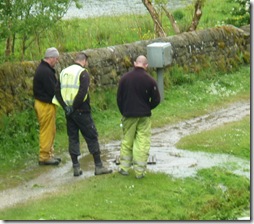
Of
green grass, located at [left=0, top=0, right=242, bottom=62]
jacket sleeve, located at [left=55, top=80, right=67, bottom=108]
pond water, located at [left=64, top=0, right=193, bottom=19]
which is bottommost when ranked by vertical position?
pond water, located at [left=64, top=0, right=193, bottom=19]

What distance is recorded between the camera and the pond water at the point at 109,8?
86.4ft

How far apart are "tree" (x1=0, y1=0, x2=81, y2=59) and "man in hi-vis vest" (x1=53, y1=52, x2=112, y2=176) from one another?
1967 mm

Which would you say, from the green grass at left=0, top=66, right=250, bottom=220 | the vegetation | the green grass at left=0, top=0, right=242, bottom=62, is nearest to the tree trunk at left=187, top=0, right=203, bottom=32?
the green grass at left=0, top=0, right=242, bottom=62

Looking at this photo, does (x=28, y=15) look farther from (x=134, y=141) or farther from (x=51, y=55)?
(x=134, y=141)

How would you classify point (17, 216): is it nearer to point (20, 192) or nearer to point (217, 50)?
point (20, 192)

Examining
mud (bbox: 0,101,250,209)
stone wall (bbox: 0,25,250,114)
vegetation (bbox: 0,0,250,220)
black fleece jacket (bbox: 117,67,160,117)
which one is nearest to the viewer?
vegetation (bbox: 0,0,250,220)

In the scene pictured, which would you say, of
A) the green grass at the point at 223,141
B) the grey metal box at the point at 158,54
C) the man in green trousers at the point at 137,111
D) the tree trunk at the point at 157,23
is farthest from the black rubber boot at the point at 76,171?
the tree trunk at the point at 157,23

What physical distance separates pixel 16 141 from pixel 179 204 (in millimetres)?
3605

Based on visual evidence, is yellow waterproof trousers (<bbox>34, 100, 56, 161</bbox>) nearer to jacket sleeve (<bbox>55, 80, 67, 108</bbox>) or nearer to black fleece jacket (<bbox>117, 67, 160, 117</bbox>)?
jacket sleeve (<bbox>55, 80, 67, 108</bbox>)

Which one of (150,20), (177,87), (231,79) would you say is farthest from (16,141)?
(150,20)

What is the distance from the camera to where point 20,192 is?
41.7 ft

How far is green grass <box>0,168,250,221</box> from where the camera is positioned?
11.7 metres

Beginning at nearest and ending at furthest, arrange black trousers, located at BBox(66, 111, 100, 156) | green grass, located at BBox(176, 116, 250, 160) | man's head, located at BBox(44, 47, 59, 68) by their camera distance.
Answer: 1. black trousers, located at BBox(66, 111, 100, 156)
2. man's head, located at BBox(44, 47, 59, 68)
3. green grass, located at BBox(176, 116, 250, 160)

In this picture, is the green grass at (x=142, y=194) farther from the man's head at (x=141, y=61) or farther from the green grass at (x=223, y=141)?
the man's head at (x=141, y=61)
